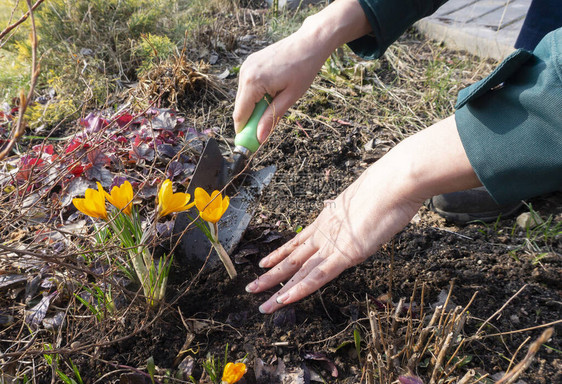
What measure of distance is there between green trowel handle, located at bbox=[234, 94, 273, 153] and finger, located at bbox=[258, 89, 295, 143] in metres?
0.02

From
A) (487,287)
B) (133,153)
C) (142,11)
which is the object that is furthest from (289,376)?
(142,11)

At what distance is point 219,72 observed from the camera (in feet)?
10.7

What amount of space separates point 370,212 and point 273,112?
542 millimetres

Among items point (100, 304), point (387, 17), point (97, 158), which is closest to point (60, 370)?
point (100, 304)

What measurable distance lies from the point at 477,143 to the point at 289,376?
2.98ft

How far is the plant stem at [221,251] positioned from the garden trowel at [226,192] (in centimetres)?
11

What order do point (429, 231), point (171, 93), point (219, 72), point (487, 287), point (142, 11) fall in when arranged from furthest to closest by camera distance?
point (142, 11), point (219, 72), point (171, 93), point (429, 231), point (487, 287)

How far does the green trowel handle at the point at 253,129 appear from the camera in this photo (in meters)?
1.66

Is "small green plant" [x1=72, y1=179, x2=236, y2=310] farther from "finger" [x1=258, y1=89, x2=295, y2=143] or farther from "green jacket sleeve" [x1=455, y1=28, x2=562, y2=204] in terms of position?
"green jacket sleeve" [x1=455, y1=28, x2=562, y2=204]

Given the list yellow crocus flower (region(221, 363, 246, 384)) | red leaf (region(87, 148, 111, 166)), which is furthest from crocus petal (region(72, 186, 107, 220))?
red leaf (region(87, 148, 111, 166))

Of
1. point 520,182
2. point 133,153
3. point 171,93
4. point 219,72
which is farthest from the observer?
point 219,72

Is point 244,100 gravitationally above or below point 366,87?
above

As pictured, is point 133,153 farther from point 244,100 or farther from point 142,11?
point 142,11

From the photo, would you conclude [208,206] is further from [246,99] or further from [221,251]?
[246,99]
